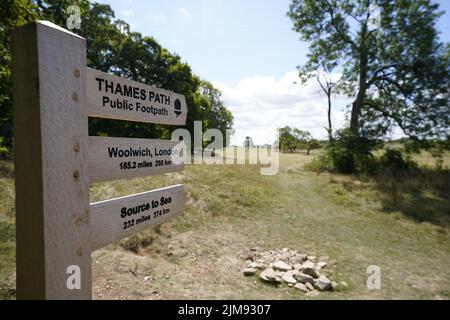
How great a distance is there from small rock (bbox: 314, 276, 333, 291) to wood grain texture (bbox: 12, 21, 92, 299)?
3.96 m

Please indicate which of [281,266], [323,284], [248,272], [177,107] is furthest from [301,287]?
[177,107]

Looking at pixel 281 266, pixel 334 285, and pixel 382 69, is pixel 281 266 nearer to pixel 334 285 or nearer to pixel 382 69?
pixel 334 285

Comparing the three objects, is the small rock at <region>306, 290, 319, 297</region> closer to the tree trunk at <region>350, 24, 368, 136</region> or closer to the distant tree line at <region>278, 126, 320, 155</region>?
the tree trunk at <region>350, 24, 368, 136</region>

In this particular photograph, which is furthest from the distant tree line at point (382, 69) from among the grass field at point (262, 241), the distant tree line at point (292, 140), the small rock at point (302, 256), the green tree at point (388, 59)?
the distant tree line at point (292, 140)

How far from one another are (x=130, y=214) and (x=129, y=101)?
940 mm

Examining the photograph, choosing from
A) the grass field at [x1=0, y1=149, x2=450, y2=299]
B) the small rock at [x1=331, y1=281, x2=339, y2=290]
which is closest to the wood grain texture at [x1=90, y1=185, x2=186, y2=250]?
the grass field at [x1=0, y1=149, x2=450, y2=299]

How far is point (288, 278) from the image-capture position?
4215 mm

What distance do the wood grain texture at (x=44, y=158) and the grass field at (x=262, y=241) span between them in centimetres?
256

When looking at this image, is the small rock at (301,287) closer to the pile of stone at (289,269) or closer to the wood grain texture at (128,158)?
the pile of stone at (289,269)

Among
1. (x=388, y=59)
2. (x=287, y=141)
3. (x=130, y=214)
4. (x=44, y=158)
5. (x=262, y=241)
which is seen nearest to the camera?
(x=44, y=158)

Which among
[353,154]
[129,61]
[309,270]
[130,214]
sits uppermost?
[129,61]

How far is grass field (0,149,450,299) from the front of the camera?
392 cm

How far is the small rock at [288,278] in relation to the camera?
13.6 ft

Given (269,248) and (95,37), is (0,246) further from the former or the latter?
(95,37)
